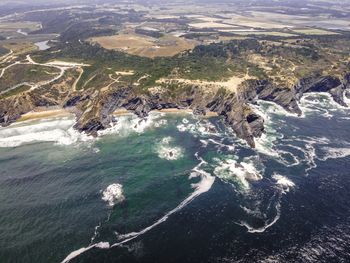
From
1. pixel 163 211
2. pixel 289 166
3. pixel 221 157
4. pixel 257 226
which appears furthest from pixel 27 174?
pixel 289 166

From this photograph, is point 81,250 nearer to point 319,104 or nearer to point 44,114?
point 44,114

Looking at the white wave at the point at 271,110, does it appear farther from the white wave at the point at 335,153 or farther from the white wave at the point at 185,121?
the white wave at the point at 335,153

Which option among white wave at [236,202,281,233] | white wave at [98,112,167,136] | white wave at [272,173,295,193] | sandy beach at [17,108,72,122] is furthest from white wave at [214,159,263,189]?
sandy beach at [17,108,72,122]

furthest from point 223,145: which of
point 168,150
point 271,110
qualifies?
point 271,110

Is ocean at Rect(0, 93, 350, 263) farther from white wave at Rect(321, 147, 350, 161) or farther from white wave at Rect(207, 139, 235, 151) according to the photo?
white wave at Rect(321, 147, 350, 161)

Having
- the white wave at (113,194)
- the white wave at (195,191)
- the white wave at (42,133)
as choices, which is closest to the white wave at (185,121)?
the white wave at (195,191)
